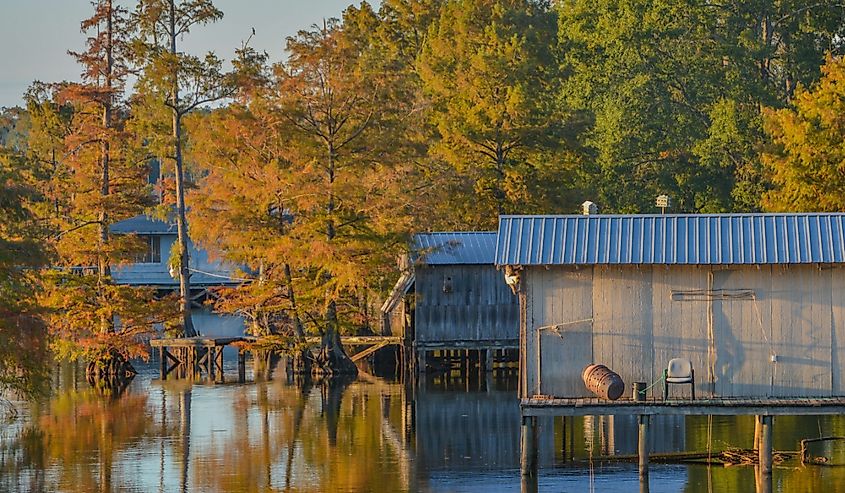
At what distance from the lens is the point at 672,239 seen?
2662 cm

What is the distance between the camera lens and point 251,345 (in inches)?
1879

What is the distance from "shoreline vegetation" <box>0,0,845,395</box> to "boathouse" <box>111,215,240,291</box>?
6.22 meters

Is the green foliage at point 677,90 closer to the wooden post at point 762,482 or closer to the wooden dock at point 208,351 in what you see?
the wooden dock at point 208,351

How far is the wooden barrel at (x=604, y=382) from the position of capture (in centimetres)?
2528

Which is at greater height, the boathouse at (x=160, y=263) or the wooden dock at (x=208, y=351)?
the boathouse at (x=160, y=263)

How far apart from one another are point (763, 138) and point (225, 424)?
2878 centimetres

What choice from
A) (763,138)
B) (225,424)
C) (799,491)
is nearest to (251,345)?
(225,424)

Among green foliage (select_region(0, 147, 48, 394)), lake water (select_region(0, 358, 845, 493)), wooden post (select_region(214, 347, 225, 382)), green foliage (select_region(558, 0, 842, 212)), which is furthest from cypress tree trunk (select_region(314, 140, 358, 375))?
green foliage (select_region(0, 147, 48, 394))

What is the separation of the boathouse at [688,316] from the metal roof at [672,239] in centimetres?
4

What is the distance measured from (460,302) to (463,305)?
13 cm

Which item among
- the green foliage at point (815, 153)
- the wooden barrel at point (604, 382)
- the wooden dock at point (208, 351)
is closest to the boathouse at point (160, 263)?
the wooden dock at point (208, 351)

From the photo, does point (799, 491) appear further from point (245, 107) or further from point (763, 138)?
point (763, 138)

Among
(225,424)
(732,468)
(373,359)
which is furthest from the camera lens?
(373,359)

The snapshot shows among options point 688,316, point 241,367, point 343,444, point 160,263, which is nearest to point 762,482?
point 688,316
